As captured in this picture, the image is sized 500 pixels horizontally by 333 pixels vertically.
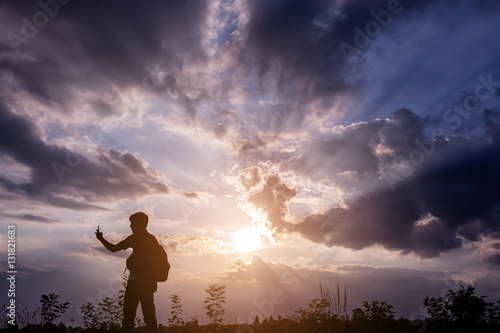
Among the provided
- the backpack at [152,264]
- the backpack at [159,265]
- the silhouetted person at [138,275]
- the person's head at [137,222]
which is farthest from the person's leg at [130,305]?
the person's head at [137,222]

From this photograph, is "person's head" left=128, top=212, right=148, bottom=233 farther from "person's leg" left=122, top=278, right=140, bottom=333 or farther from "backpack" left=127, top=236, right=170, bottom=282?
"person's leg" left=122, top=278, right=140, bottom=333

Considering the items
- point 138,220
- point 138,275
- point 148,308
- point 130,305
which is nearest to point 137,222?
point 138,220

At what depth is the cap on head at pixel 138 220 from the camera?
8367 millimetres

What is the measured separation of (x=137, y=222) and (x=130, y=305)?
184 centimetres

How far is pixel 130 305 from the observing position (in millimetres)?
7746

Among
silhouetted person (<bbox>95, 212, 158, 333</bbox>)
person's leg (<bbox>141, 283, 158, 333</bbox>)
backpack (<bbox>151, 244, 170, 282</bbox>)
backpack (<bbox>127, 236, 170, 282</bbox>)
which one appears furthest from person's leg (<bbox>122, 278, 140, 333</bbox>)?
backpack (<bbox>151, 244, 170, 282</bbox>)

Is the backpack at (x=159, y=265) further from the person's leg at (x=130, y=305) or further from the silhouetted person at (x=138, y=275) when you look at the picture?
the person's leg at (x=130, y=305)

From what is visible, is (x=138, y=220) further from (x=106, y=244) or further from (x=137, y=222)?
(x=106, y=244)

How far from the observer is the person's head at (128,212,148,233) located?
837cm

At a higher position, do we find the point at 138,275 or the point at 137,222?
the point at 137,222

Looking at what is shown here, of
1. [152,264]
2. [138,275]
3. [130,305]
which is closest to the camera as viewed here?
[130,305]

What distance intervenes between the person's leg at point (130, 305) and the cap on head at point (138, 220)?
125 cm

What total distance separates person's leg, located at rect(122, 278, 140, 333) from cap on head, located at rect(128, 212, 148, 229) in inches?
49.1

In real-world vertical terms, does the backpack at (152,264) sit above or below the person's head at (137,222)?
below
